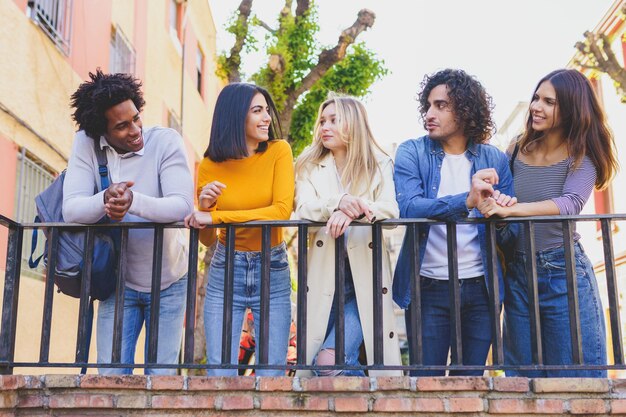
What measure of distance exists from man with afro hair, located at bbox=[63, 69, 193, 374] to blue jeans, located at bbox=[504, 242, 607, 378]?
5.69 ft

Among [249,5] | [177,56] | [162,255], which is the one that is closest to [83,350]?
[162,255]

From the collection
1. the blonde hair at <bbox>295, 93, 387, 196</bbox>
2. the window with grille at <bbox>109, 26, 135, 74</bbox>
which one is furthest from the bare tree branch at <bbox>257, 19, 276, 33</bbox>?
the blonde hair at <bbox>295, 93, 387, 196</bbox>

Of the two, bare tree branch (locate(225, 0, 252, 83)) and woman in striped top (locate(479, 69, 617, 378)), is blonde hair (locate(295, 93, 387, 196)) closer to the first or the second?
woman in striped top (locate(479, 69, 617, 378))

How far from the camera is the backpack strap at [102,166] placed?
13.5 ft

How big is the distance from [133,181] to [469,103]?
1834 millimetres

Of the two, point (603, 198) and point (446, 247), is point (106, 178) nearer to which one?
point (446, 247)

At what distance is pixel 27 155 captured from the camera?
30.3ft

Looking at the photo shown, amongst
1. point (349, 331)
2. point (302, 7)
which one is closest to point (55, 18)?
point (302, 7)

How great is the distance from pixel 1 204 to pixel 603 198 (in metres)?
14.8

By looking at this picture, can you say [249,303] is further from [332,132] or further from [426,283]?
[332,132]

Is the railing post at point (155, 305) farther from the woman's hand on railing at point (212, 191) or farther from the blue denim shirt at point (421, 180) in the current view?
the blue denim shirt at point (421, 180)

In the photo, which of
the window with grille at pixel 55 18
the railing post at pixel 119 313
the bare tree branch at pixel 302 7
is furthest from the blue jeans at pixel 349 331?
the bare tree branch at pixel 302 7

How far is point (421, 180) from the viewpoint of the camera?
13.6ft

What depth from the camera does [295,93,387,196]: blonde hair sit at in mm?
4156
